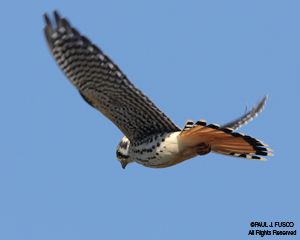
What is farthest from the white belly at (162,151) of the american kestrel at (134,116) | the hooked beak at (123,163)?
the hooked beak at (123,163)

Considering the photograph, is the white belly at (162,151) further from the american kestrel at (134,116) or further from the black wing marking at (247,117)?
the black wing marking at (247,117)

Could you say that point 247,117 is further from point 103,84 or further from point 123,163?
point 103,84

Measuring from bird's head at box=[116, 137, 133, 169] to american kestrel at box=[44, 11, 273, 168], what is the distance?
0.93ft

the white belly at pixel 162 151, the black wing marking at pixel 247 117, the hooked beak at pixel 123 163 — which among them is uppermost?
the black wing marking at pixel 247 117

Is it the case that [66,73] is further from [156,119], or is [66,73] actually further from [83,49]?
[156,119]

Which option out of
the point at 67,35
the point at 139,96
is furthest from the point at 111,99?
the point at 67,35

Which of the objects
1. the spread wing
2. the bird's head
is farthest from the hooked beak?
the spread wing

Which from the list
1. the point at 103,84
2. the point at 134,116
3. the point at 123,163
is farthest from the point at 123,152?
the point at 103,84

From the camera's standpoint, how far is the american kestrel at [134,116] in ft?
17.6

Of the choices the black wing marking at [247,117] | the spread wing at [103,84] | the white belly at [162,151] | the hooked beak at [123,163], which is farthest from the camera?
the hooked beak at [123,163]

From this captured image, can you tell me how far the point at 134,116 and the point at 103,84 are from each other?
35.8 inches

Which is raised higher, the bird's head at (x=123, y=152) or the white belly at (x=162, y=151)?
the bird's head at (x=123, y=152)

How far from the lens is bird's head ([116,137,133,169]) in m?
7.53

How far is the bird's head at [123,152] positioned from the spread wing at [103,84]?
2.27 feet
